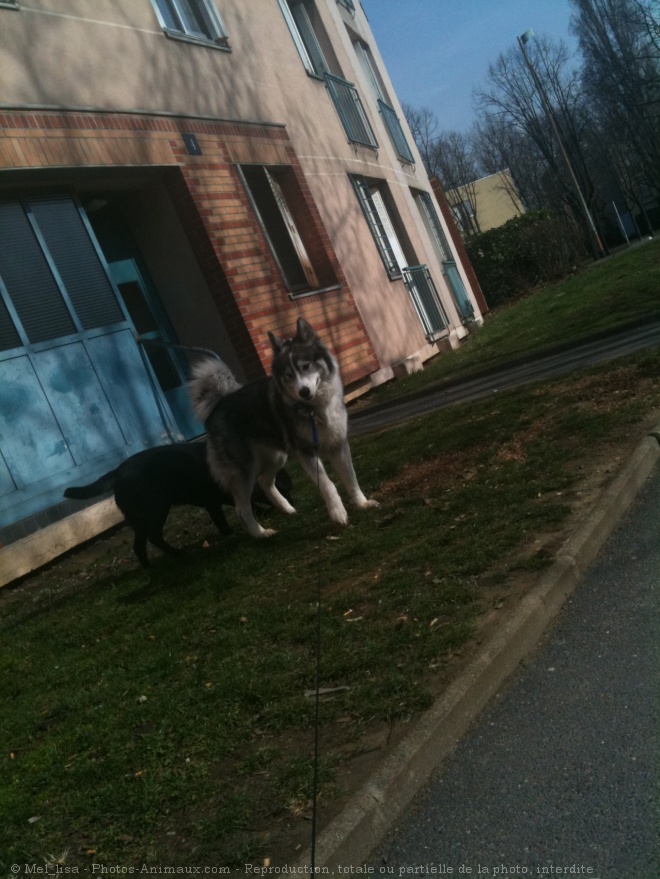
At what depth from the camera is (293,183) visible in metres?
14.4

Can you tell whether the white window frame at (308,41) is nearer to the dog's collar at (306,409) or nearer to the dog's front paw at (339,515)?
the dog's collar at (306,409)

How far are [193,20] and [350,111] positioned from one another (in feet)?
19.3

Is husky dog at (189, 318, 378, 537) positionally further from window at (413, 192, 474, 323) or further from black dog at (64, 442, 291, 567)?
window at (413, 192, 474, 323)

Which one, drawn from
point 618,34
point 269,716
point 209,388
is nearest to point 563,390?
point 209,388

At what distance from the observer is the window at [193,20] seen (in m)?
12.2

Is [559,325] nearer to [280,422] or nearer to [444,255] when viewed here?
[280,422]

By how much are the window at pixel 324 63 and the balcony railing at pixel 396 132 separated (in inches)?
111

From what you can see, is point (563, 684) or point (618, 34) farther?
point (618, 34)

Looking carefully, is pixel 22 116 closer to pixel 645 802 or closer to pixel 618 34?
pixel 645 802

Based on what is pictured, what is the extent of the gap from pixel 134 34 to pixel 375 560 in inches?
336

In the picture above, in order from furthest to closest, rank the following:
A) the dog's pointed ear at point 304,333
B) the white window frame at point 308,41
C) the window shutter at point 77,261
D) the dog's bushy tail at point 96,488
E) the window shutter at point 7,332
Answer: the white window frame at point 308,41 < the window shutter at point 77,261 < the window shutter at point 7,332 < the dog's bushy tail at point 96,488 < the dog's pointed ear at point 304,333

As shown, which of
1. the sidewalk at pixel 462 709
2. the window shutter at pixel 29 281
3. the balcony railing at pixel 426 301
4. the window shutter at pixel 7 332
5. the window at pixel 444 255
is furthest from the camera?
the window at pixel 444 255

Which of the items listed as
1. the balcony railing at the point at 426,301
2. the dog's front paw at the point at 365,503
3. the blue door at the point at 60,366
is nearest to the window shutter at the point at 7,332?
the blue door at the point at 60,366

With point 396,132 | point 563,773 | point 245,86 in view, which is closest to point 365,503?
point 563,773
